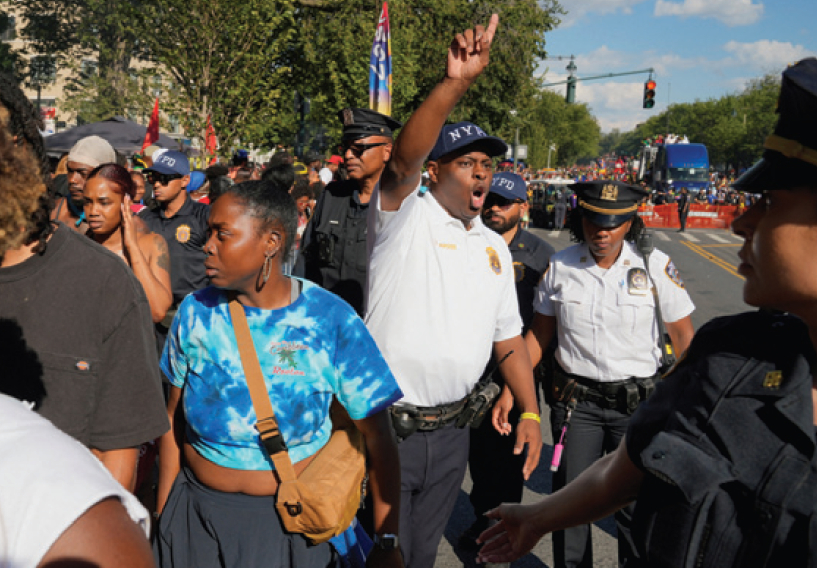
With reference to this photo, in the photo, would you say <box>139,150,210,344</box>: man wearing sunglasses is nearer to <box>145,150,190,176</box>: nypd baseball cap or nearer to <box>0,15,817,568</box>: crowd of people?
<box>145,150,190,176</box>: nypd baseball cap

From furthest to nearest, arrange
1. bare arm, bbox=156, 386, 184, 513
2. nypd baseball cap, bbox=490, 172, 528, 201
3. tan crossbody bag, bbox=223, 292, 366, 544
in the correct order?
nypd baseball cap, bbox=490, 172, 528, 201
bare arm, bbox=156, 386, 184, 513
tan crossbody bag, bbox=223, 292, 366, 544

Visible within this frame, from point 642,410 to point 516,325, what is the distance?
1993 mm

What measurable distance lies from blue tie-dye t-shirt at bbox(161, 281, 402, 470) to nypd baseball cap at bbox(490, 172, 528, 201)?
2.55m

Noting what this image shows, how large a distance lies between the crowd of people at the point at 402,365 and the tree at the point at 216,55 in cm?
819

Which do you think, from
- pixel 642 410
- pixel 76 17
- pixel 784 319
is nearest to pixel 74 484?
pixel 642 410

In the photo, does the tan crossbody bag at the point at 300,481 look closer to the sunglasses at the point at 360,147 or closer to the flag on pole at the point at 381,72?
the sunglasses at the point at 360,147

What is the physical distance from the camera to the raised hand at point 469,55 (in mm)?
2500

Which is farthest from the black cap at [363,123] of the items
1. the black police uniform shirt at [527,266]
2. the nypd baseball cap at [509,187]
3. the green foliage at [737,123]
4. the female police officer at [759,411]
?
the green foliage at [737,123]

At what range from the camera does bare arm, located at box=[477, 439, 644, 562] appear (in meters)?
1.67

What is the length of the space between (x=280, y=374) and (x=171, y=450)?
23.9 inches

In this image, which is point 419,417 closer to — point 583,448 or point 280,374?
point 280,374

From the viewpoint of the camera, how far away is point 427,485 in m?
3.24

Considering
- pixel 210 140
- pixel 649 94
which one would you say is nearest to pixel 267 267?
pixel 210 140

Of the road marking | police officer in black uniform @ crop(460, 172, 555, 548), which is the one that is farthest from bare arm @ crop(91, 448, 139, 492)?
the road marking
